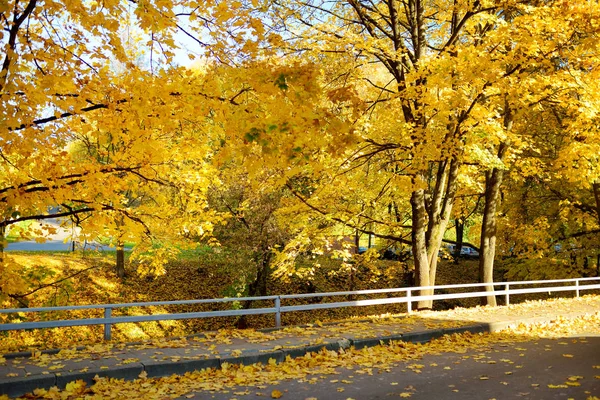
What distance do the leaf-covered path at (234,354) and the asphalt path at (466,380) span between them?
0.53 metres

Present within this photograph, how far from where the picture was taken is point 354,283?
30.9 meters

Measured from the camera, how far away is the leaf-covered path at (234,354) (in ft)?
22.5

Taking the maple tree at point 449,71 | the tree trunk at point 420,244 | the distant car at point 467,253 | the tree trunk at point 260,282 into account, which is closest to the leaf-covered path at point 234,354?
the tree trunk at point 420,244

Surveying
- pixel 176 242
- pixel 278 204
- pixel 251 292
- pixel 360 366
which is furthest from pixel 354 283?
pixel 360 366

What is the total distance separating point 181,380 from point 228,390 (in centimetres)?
85

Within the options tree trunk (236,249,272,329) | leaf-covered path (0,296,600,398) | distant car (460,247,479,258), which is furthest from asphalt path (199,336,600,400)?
distant car (460,247,479,258)

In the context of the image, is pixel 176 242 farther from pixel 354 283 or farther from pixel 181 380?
pixel 354 283

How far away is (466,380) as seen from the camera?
7.34 metres

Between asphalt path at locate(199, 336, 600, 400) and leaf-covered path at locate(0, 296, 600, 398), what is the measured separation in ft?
1.73

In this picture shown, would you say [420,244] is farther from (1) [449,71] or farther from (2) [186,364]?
(2) [186,364]

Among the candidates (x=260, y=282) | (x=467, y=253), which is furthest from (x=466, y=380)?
(x=467, y=253)

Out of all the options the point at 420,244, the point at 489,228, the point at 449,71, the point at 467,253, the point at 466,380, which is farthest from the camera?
the point at 467,253

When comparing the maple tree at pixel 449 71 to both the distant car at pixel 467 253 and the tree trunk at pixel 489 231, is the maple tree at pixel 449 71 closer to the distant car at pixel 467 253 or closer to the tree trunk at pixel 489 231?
the tree trunk at pixel 489 231

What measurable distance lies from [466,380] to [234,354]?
11.5 ft
